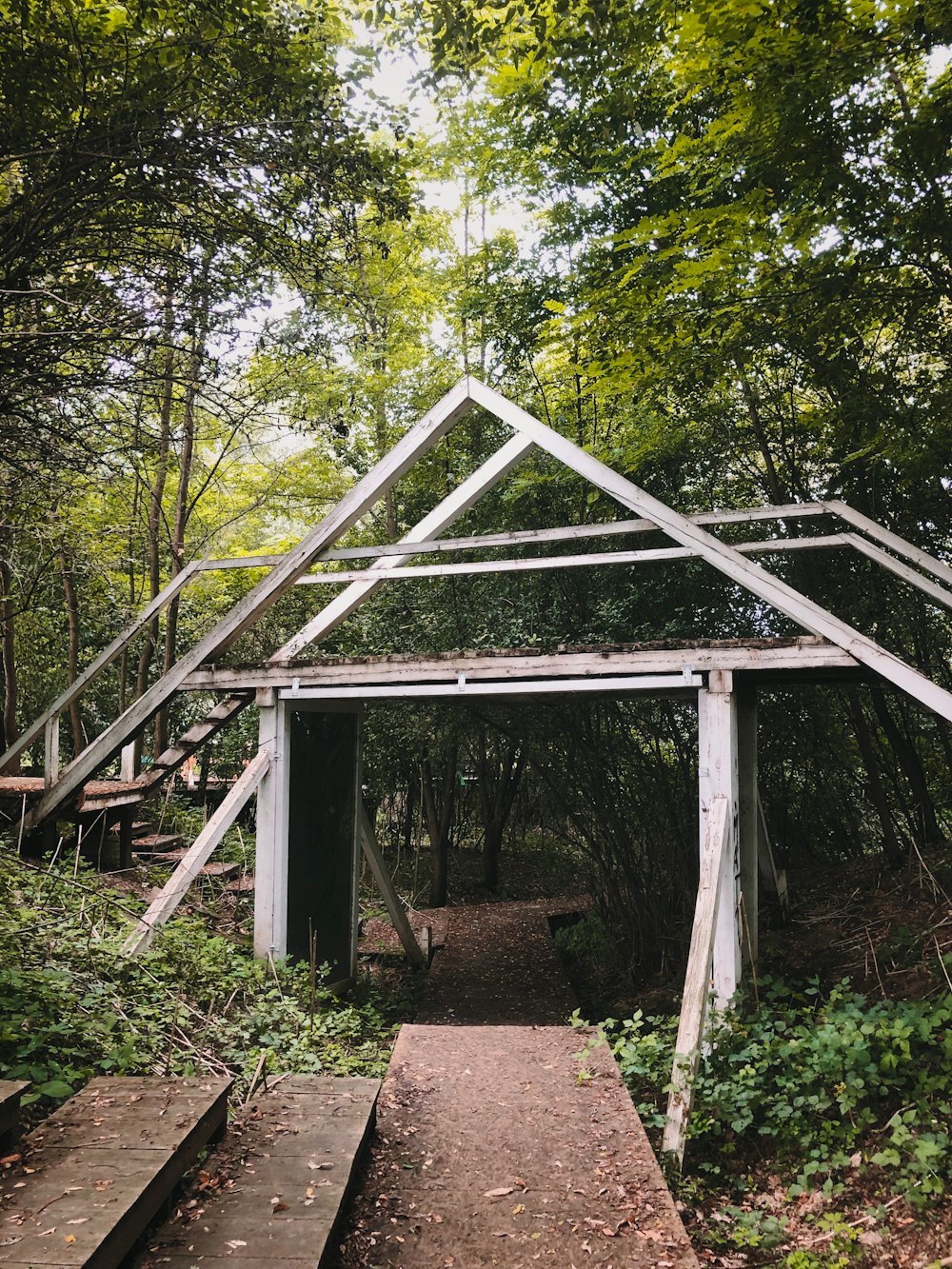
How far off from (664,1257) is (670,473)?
6.68 meters

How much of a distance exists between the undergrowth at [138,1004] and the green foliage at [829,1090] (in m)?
2.00

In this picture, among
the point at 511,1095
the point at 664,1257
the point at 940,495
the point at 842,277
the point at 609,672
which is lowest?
the point at 511,1095

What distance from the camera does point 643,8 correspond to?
5012 mm

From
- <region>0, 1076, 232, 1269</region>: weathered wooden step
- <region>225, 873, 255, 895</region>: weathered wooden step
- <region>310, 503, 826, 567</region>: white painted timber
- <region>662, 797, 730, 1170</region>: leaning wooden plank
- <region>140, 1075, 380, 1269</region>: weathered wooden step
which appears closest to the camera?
<region>0, 1076, 232, 1269</region>: weathered wooden step

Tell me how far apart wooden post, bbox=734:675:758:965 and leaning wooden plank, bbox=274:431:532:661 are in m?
2.28

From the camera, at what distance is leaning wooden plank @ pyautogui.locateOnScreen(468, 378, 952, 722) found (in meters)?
4.62

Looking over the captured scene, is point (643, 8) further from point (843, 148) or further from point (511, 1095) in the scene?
point (511, 1095)

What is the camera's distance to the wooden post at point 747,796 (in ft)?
20.0

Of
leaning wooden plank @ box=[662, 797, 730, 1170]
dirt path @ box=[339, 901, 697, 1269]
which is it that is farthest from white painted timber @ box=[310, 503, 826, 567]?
dirt path @ box=[339, 901, 697, 1269]

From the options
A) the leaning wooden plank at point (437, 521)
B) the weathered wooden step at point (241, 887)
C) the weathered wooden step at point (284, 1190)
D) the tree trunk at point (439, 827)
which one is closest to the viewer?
the weathered wooden step at point (284, 1190)

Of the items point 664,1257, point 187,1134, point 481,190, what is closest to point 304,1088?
point 187,1134

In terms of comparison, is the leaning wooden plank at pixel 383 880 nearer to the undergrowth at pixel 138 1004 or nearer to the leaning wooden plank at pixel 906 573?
the undergrowth at pixel 138 1004

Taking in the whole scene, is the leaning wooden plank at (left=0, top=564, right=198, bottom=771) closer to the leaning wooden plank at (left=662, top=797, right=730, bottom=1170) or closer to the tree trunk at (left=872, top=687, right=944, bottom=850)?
the leaning wooden plank at (left=662, top=797, right=730, bottom=1170)

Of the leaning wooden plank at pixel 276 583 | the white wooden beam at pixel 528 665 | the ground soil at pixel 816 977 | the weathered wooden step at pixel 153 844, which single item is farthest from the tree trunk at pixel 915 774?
the weathered wooden step at pixel 153 844
